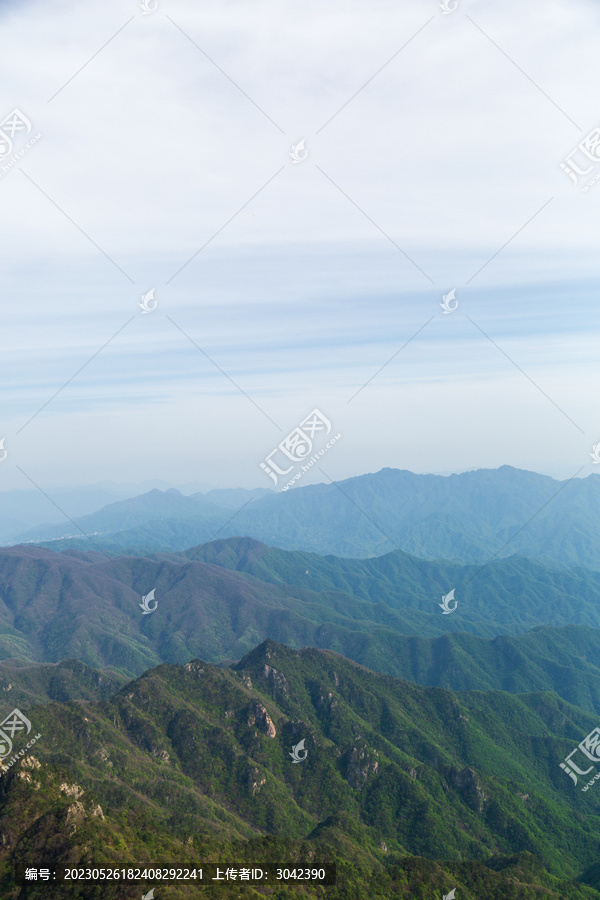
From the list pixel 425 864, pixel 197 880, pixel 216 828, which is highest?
pixel 216 828

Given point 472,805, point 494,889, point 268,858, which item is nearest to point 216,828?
point 268,858

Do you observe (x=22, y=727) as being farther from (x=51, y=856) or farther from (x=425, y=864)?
(x=425, y=864)

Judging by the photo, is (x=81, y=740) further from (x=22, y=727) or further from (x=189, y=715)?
(x=189, y=715)

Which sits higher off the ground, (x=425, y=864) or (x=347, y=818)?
(x=347, y=818)

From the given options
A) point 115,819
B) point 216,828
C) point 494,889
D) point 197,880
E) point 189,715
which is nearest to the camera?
point 197,880

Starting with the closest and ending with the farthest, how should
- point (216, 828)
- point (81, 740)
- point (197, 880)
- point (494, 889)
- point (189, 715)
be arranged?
1. point (197, 880)
2. point (494, 889)
3. point (216, 828)
4. point (81, 740)
5. point (189, 715)

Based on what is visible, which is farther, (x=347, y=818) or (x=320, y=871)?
(x=347, y=818)

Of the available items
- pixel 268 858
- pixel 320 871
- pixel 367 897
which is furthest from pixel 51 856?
pixel 367 897

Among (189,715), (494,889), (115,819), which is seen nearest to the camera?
(115,819)

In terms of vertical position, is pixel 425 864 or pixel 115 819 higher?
pixel 115 819
